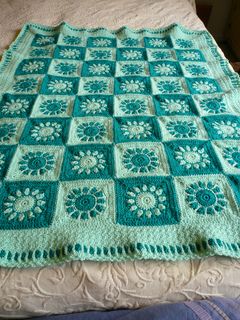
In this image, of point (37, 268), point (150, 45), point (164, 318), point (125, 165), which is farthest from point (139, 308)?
point (150, 45)

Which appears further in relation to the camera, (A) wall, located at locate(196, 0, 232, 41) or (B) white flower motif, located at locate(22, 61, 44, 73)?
(A) wall, located at locate(196, 0, 232, 41)

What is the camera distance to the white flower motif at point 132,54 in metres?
1.35

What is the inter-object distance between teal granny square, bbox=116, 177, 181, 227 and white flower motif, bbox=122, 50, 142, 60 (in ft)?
2.47

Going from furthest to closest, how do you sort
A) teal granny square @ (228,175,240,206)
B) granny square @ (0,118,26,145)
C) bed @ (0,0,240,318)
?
1. granny square @ (0,118,26,145)
2. teal granny square @ (228,175,240,206)
3. bed @ (0,0,240,318)

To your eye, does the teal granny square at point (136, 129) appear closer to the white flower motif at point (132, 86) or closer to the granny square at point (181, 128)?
the granny square at point (181, 128)

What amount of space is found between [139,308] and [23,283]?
27 cm

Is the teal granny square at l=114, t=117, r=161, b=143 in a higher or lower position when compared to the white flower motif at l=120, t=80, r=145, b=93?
lower

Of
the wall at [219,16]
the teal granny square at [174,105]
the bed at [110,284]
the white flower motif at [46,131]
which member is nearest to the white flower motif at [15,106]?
the white flower motif at [46,131]

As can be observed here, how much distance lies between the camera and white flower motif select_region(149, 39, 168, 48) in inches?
56.7

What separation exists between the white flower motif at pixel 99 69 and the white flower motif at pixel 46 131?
1.23ft

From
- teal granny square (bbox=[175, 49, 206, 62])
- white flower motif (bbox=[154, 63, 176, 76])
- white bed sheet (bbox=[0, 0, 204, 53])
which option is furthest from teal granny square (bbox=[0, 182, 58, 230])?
white bed sheet (bbox=[0, 0, 204, 53])

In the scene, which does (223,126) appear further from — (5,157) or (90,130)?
(5,157)

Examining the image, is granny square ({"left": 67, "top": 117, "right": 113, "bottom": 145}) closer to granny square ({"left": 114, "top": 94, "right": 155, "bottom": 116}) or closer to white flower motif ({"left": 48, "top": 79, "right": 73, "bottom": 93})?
granny square ({"left": 114, "top": 94, "right": 155, "bottom": 116})

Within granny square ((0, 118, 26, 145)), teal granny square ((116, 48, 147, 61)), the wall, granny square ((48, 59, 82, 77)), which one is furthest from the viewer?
the wall
